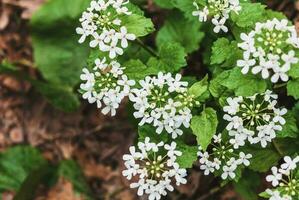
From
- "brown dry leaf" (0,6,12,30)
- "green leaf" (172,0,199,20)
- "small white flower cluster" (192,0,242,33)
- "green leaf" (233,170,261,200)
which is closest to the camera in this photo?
"small white flower cluster" (192,0,242,33)

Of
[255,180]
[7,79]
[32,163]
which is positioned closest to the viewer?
[255,180]

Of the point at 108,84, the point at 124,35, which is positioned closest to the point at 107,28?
the point at 124,35

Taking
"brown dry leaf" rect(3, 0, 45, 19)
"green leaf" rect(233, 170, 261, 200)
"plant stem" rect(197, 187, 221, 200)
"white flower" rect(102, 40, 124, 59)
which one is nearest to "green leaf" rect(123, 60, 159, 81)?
"white flower" rect(102, 40, 124, 59)

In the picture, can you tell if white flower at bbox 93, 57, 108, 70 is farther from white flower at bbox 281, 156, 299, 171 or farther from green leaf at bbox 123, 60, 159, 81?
white flower at bbox 281, 156, 299, 171

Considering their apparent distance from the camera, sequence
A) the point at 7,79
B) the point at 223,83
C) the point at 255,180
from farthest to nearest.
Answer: the point at 7,79 < the point at 255,180 < the point at 223,83

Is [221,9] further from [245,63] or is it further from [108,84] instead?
[108,84]

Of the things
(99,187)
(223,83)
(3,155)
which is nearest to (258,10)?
(223,83)

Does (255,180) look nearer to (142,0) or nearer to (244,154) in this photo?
(244,154)

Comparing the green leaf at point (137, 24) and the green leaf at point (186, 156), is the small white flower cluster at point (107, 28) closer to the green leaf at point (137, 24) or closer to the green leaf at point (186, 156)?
the green leaf at point (137, 24)
